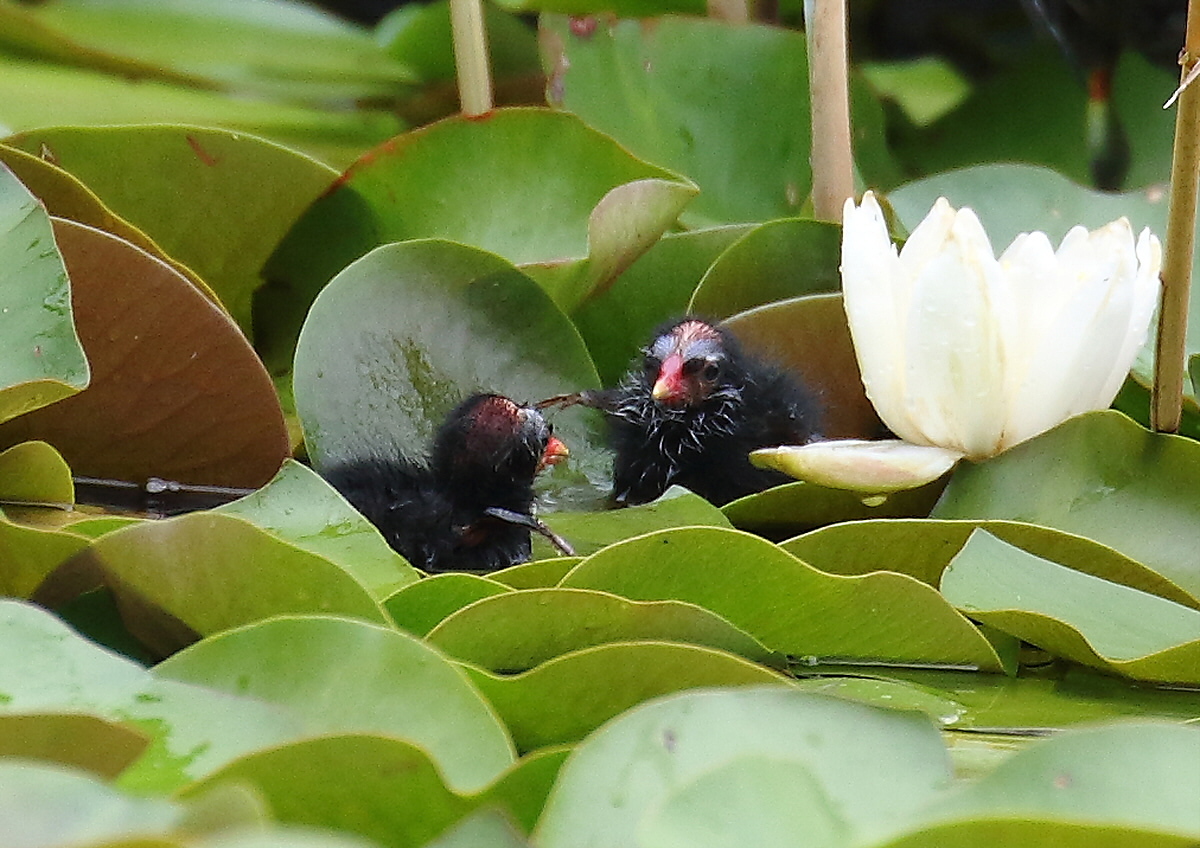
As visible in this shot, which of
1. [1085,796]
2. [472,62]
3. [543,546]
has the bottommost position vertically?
[543,546]

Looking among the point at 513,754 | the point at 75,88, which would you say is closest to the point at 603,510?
the point at 513,754

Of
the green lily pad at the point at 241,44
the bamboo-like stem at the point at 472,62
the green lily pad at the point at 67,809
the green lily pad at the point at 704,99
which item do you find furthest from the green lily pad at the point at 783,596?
the green lily pad at the point at 241,44

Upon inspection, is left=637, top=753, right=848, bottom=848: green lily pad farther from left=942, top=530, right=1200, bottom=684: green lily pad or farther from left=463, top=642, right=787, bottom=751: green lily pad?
left=942, top=530, right=1200, bottom=684: green lily pad

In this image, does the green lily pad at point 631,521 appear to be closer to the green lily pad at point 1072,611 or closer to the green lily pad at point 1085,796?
the green lily pad at point 1072,611

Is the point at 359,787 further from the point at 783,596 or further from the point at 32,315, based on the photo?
the point at 32,315

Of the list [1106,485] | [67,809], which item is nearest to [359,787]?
[67,809]

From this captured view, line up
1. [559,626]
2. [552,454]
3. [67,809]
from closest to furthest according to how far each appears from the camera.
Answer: [67,809] < [559,626] < [552,454]

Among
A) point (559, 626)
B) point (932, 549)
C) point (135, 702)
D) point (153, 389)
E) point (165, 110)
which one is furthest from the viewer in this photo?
point (165, 110)

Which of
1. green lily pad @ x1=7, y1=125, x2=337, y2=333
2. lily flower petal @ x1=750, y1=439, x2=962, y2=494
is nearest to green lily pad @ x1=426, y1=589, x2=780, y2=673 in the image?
lily flower petal @ x1=750, y1=439, x2=962, y2=494
